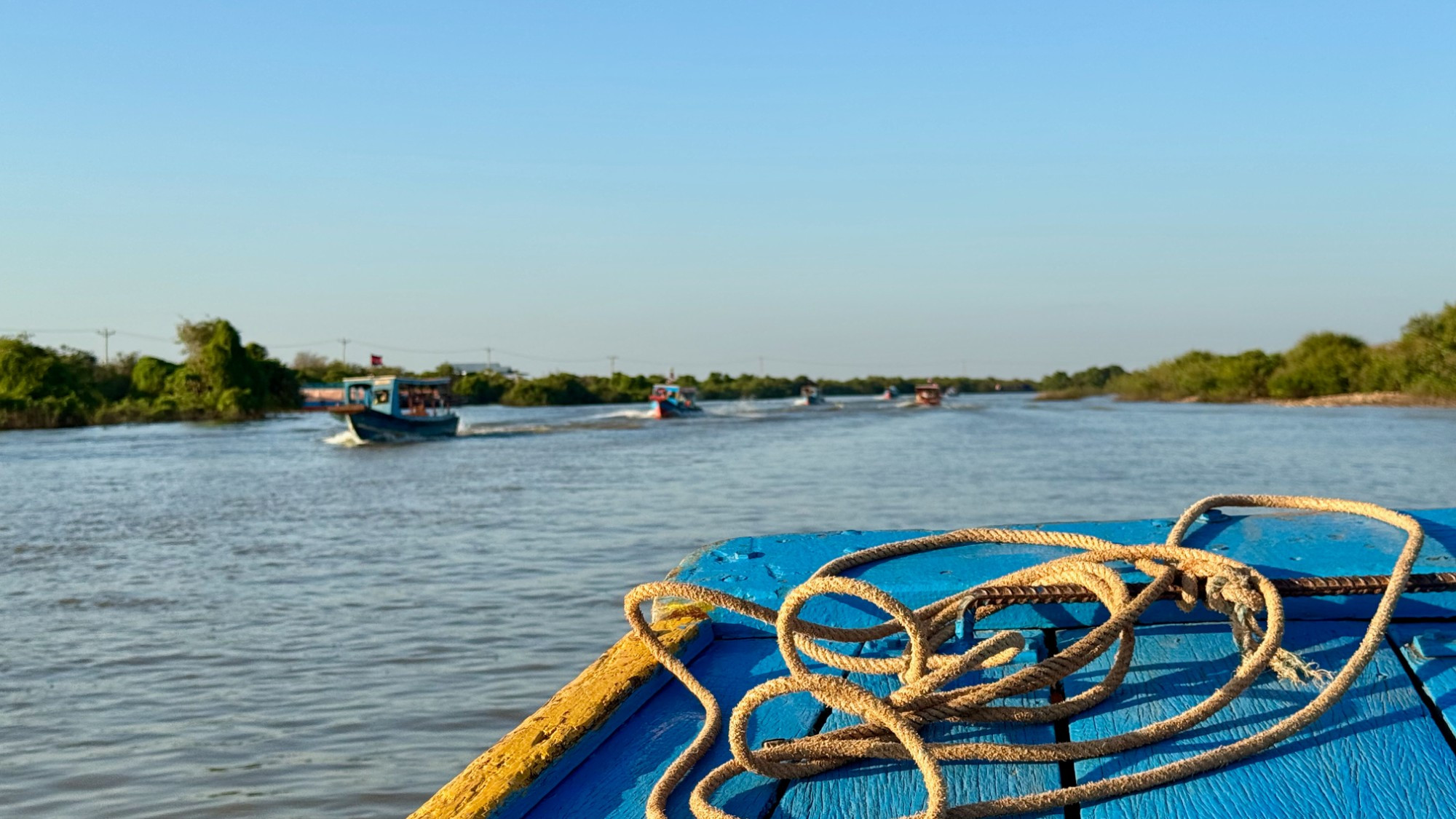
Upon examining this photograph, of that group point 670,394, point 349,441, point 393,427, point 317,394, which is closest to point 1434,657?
point 349,441

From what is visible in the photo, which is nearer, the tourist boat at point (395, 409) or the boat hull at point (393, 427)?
the boat hull at point (393, 427)

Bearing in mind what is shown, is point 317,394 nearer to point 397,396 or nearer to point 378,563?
point 397,396

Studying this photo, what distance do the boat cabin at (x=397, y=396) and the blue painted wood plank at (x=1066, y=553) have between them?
108 feet

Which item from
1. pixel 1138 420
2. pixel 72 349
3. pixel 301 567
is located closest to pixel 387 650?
pixel 301 567

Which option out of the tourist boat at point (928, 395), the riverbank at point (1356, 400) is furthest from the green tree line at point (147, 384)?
the riverbank at point (1356, 400)

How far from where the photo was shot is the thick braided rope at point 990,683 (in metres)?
1.32

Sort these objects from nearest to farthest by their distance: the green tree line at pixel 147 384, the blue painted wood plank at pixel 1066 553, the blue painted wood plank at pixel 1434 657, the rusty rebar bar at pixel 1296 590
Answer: the blue painted wood plank at pixel 1434 657 → the rusty rebar bar at pixel 1296 590 → the blue painted wood plank at pixel 1066 553 → the green tree line at pixel 147 384

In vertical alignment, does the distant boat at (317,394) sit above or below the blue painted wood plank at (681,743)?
above

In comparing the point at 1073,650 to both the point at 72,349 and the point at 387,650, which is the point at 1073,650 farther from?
the point at 72,349

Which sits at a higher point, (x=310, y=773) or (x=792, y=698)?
(x=792, y=698)

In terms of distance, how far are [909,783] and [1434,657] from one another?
830mm

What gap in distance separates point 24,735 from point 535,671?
2119mm

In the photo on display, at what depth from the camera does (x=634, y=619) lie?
169cm

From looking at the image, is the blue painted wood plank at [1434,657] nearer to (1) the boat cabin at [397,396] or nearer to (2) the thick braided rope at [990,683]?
(2) the thick braided rope at [990,683]
